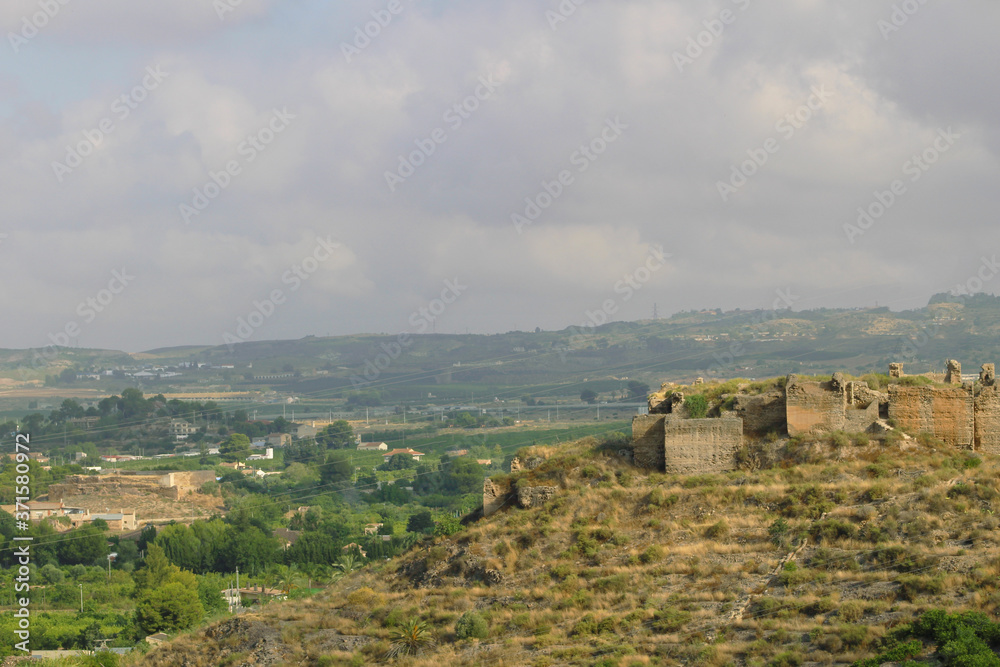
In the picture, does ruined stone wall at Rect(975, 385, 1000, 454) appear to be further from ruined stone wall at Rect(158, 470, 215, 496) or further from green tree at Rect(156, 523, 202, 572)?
ruined stone wall at Rect(158, 470, 215, 496)

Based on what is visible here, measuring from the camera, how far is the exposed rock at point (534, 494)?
122ft

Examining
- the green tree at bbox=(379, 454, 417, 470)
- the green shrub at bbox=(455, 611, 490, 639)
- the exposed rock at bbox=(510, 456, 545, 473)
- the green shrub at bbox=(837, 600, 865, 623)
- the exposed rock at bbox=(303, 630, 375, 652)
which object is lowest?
the green tree at bbox=(379, 454, 417, 470)

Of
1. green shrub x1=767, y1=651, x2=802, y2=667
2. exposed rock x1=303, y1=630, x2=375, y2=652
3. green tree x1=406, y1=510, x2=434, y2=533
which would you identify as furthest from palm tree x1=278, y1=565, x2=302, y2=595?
green shrub x1=767, y1=651, x2=802, y2=667

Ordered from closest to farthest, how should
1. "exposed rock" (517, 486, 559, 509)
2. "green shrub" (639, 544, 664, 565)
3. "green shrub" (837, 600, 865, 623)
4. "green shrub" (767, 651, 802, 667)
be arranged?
1. "green shrub" (767, 651, 802, 667)
2. "green shrub" (837, 600, 865, 623)
3. "green shrub" (639, 544, 664, 565)
4. "exposed rock" (517, 486, 559, 509)

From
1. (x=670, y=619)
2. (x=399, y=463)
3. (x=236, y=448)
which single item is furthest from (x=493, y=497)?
(x=236, y=448)

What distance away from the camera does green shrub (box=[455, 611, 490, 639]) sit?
30297 millimetres

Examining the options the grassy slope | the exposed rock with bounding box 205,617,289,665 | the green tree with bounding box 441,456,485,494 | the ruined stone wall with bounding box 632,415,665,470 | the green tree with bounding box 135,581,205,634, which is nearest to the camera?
the grassy slope

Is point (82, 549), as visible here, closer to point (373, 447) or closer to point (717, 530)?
point (717, 530)

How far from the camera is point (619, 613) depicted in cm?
2966

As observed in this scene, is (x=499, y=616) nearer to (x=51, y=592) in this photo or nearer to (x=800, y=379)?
(x=800, y=379)

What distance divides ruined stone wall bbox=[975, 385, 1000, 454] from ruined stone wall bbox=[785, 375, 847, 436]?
3943 millimetres

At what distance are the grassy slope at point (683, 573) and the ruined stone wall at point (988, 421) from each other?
1.81m

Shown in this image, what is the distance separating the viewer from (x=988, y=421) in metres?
36.3

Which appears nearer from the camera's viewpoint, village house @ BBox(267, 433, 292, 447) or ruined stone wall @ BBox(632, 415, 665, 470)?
ruined stone wall @ BBox(632, 415, 665, 470)
